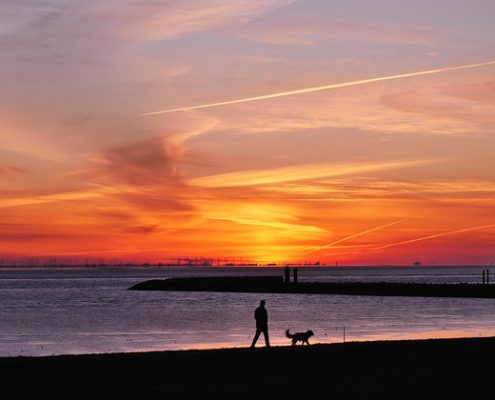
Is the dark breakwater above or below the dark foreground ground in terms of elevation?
above

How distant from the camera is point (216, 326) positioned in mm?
60688

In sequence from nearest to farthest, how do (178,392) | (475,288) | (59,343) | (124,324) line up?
(178,392) → (59,343) → (124,324) → (475,288)

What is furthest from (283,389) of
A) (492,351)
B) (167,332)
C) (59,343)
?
(167,332)

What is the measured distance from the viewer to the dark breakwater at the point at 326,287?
354 feet

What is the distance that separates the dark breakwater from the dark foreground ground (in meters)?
73.2

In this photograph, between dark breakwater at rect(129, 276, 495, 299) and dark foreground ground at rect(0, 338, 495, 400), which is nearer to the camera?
dark foreground ground at rect(0, 338, 495, 400)

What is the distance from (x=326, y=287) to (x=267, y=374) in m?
106

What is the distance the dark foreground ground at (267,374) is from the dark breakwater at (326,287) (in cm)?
7317

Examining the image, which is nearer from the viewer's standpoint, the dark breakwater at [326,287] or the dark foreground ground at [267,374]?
the dark foreground ground at [267,374]

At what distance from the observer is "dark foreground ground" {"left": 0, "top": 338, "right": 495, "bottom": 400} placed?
2033 centimetres

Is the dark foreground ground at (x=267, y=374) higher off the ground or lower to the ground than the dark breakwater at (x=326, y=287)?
lower

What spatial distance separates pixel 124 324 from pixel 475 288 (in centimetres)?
5507

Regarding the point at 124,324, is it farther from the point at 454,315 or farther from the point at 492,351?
the point at 492,351

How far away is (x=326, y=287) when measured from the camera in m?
128
